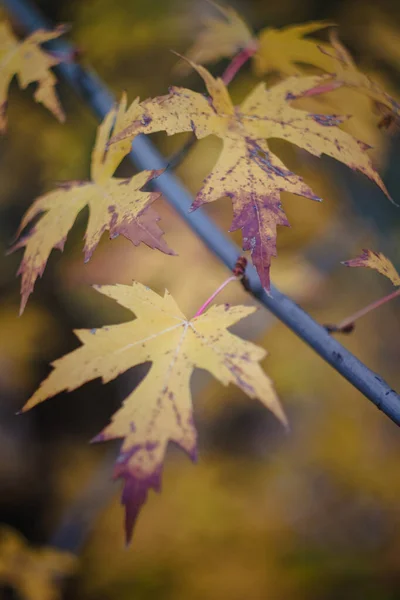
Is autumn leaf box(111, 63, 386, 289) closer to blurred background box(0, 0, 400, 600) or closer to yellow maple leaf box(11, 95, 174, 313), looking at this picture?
yellow maple leaf box(11, 95, 174, 313)

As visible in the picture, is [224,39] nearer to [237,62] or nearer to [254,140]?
[237,62]

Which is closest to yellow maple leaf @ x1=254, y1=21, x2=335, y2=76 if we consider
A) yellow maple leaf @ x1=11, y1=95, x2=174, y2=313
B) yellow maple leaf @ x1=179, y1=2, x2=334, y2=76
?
yellow maple leaf @ x1=179, y1=2, x2=334, y2=76

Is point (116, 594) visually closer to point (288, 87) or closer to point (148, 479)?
point (148, 479)

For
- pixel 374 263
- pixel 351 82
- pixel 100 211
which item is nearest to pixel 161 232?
pixel 100 211

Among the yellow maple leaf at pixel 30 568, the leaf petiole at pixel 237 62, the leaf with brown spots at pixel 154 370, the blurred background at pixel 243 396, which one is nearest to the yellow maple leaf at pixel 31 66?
the leaf petiole at pixel 237 62

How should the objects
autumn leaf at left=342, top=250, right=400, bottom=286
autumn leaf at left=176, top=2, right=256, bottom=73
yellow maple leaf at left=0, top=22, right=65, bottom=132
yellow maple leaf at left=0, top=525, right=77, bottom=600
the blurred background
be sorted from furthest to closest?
the blurred background < yellow maple leaf at left=0, top=525, right=77, bottom=600 < autumn leaf at left=176, top=2, right=256, bottom=73 < yellow maple leaf at left=0, top=22, right=65, bottom=132 < autumn leaf at left=342, top=250, right=400, bottom=286

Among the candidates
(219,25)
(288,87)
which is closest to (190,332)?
(288,87)

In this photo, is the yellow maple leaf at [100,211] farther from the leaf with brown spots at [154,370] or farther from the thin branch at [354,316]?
the thin branch at [354,316]
